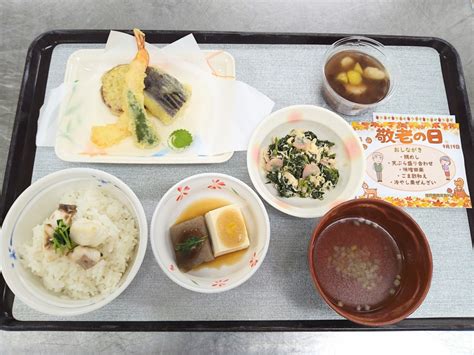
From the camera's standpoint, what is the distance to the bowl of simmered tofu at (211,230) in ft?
4.56

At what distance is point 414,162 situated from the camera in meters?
1.73

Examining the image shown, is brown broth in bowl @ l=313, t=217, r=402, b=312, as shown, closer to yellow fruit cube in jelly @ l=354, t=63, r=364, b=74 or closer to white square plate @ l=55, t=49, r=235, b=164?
white square plate @ l=55, t=49, r=235, b=164

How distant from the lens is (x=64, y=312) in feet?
4.05

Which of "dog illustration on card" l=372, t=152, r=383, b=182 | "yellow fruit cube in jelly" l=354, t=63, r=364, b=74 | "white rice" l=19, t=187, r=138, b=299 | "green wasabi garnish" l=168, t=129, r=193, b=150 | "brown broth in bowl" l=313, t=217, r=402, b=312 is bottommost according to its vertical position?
"white rice" l=19, t=187, r=138, b=299

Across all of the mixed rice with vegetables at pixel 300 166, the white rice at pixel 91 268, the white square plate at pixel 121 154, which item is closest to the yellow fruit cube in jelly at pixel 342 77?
the mixed rice with vegetables at pixel 300 166

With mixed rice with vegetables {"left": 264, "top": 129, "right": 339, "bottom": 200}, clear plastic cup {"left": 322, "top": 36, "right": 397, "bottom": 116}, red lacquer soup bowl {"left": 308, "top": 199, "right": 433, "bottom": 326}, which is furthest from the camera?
clear plastic cup {"left": 322, "top": 36, "right": 397, "bottom": 116}

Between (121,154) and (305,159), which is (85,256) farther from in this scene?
(305,159)

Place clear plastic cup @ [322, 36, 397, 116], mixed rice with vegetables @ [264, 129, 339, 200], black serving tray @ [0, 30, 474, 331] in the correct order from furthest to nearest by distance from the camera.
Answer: clear plastic cup @ [322, 36, 397, 116]
mixed rice with vegetables @ [264, 129, 339, 200]
black serving tray @ [0, 30, 474, 331]

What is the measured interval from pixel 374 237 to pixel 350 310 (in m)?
0.32

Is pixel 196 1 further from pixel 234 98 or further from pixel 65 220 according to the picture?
pixel 65 220

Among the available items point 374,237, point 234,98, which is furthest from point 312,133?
point 374,237

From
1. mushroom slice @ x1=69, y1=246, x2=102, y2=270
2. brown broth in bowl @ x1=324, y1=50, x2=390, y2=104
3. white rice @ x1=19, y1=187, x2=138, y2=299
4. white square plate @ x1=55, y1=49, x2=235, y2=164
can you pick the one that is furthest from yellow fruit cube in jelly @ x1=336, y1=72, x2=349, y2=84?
mushroom slice @ x1=69, y1=246, x2=102, y2=270

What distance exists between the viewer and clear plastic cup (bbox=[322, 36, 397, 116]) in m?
1.70

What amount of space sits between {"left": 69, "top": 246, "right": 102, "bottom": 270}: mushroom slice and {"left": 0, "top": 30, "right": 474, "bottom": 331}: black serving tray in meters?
0.33
